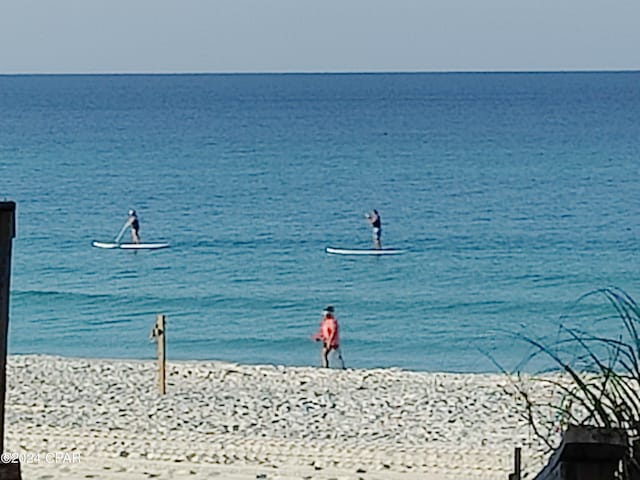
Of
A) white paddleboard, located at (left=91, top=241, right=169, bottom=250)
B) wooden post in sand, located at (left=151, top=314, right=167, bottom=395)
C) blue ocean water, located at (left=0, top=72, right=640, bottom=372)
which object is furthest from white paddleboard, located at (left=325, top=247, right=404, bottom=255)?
wooden post in sand, located at (left=151, top=314, right=167, bottom=395)

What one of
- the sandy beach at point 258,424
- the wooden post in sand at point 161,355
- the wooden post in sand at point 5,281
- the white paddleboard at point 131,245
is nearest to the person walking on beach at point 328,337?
the sandy beach at point 258,424

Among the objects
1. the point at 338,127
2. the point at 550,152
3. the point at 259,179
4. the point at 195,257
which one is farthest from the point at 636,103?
the point at 195,257

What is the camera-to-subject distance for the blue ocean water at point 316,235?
20.3 metres

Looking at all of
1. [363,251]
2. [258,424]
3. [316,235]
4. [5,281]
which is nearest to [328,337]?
[258,424]

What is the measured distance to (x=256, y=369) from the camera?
14625mm

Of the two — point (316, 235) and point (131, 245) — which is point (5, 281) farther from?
point (316, 235)

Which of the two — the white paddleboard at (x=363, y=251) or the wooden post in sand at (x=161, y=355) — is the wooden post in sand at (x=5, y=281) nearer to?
the wooden post in sand at (x=161, y=355)

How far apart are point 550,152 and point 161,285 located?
4158 centimetres

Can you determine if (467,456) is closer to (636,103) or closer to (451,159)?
(451,159)

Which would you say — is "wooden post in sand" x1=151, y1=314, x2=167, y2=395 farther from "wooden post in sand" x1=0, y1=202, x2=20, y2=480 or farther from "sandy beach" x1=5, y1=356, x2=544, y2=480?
"wooden post in sand" x1=0, y1=202, x2=20, y2=480

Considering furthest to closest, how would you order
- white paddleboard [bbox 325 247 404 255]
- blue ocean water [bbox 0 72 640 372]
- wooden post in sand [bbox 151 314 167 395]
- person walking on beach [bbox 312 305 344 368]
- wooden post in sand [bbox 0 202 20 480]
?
white paddleboard [bbox 325 247 404 255] → blue ocean water [bbox 0 72 640 372] → person walking on beach [bbox 312 305 344 368] → wooden post in sand [bbox 151 314 167 395] → wooden post in sand [bbox 0 202 20 480]

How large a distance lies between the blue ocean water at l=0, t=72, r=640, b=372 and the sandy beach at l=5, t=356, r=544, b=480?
164 inches

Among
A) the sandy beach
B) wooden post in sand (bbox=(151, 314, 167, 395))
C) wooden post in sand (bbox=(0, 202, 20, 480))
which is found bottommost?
wooden post in sand (bbox=(0, 202, 20, 480))

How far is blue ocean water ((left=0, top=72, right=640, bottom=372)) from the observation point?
798 inches
